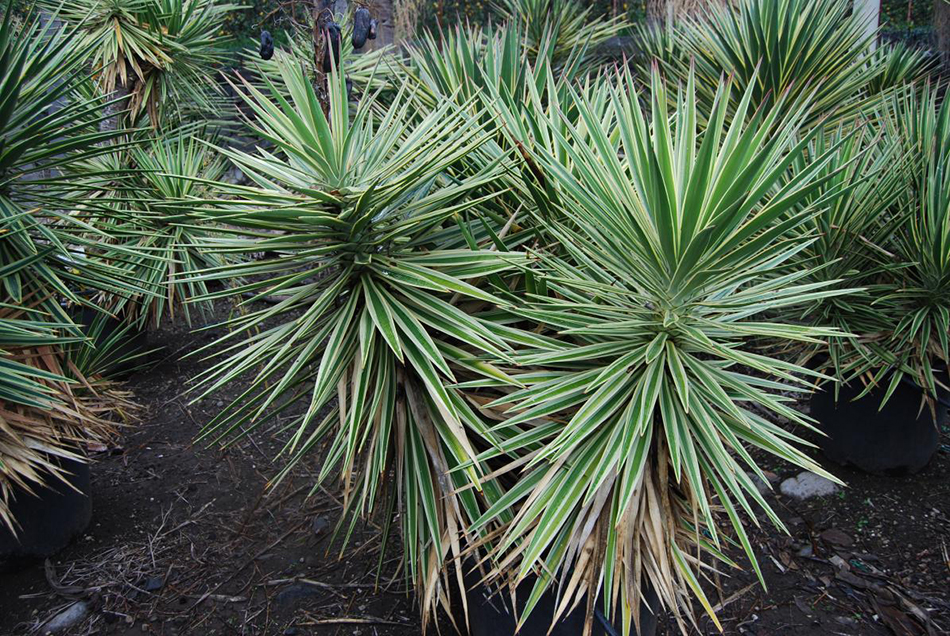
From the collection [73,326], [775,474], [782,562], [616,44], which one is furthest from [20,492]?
[616,44]

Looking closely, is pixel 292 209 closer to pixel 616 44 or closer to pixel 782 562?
pixel 782 562

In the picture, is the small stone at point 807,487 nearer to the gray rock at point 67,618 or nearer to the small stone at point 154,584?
the small stone at point 154,584

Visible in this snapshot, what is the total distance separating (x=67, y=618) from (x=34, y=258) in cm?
137

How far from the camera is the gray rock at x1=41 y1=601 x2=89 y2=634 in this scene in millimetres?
2482

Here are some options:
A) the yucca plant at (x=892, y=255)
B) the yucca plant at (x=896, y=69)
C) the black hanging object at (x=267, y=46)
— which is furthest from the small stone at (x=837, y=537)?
the black hanging object at (x=267, y=46)

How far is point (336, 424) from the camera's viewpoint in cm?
222

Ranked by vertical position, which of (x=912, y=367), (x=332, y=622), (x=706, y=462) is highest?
(x=706, y=462)

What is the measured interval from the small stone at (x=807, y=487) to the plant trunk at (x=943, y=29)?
3.34m

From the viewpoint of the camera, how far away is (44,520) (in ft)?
9.19

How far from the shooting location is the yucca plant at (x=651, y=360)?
1532 mm

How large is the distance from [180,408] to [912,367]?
3.88 m

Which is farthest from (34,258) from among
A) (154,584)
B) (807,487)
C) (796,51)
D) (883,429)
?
(796,51)

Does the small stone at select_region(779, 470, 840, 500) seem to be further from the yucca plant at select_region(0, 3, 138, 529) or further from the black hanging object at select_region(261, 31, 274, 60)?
the yucca plant at select_region(0, 3, 138, 529)

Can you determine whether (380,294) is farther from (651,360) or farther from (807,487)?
(807,487)
